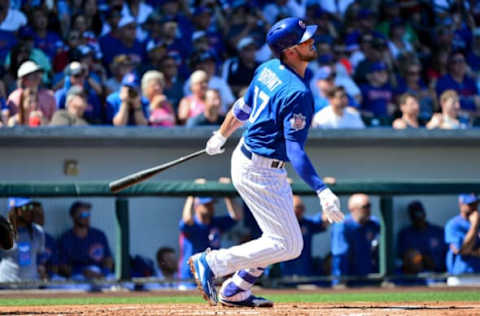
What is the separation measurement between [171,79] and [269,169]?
200 inches

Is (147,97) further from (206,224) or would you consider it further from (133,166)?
(206,224)

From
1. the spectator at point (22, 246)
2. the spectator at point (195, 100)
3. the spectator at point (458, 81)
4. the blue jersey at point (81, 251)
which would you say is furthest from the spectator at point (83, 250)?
the spectator at point (458, 81)

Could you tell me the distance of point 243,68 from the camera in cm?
1137

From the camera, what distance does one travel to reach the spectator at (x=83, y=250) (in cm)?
844

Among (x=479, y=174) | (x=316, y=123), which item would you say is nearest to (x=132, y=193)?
(x=316, y=123)

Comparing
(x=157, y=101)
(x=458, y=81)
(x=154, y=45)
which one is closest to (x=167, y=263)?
(x=157, y=101)

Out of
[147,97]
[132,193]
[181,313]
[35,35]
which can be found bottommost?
[181,313]

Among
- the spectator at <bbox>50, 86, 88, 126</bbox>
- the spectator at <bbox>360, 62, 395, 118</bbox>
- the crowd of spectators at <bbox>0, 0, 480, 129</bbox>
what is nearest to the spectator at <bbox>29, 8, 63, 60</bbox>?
the crowd of spectators at <bbox>0, 0, 480, 129</bbox>

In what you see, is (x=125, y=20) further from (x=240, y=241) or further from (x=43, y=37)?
(x=240, y=241)

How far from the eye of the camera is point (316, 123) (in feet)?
33.5

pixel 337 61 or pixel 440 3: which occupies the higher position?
pixel 440 3

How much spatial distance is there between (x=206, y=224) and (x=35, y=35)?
11.2 feet

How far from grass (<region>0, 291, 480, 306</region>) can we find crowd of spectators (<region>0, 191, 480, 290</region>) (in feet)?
1.75

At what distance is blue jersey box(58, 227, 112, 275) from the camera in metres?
8.43
